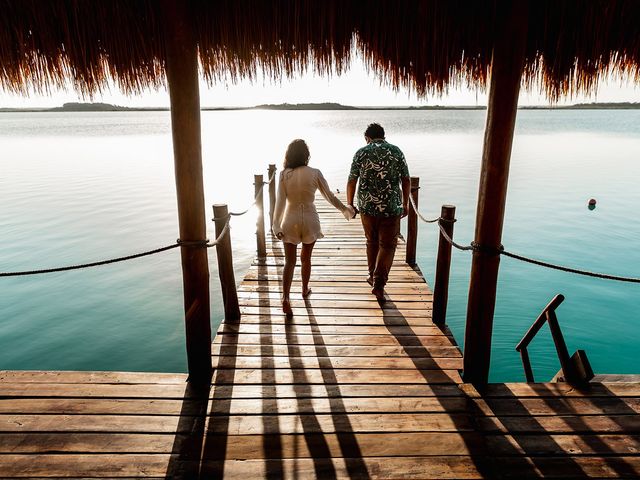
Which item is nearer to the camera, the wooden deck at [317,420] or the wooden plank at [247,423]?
the wooden deck at [317,420]

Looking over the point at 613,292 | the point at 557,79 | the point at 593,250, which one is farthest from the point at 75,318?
the point at 593,250

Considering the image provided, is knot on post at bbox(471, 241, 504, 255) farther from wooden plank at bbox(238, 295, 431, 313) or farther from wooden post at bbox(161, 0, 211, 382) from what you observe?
wooden post at bbox(161, 0, 211, 382)

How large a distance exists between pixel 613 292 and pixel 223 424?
11409 millimetres

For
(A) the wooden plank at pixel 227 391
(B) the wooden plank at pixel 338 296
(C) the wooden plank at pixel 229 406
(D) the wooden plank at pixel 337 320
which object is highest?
(B) the wooden plank at pixel 338 296

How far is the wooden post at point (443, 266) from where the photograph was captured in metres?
4.39

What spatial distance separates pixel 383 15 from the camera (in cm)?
308

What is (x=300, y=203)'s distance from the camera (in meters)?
4.35

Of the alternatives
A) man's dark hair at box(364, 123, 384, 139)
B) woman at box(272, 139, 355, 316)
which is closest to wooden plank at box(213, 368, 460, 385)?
woman at box(272, 139, 355, 316)

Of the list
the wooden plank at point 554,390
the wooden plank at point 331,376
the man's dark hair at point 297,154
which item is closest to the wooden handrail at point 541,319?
the wooden plank at point 554,390

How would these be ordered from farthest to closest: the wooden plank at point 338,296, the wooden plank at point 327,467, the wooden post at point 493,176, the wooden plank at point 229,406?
the wooden plank at point 338,296 → the wooden plank at point 229,406 → the wooden post at point 493,176 → the wooden plank at point 327,467

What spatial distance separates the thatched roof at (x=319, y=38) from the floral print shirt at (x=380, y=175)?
3.82 feet

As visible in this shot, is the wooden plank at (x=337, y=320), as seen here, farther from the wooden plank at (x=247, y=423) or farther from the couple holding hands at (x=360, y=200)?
the wooden plank at (x=247, y=423)

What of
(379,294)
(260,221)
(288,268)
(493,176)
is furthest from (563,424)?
(260,221)

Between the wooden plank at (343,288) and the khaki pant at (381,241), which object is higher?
the khaki pant at (381,241)
